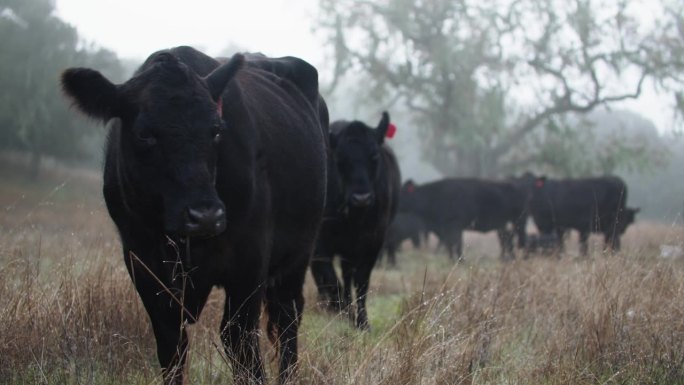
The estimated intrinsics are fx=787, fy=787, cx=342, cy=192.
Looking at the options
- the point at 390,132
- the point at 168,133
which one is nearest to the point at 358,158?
the point at 390,132

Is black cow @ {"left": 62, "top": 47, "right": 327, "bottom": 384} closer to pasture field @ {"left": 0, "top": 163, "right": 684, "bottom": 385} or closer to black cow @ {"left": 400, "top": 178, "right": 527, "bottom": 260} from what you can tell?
pasture field @ {"left": 0, "top": 163, "right": 684, "bottom": 385}

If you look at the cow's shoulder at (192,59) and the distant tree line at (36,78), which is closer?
the cow's shoulder at (192,59)

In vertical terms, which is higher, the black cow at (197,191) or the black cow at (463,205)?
the black cow at (197,191)

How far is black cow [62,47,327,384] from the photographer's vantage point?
3361mm

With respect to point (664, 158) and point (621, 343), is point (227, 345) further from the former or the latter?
point (664, 158)

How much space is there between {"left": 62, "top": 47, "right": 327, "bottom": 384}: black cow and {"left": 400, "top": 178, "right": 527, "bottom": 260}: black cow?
18375mm

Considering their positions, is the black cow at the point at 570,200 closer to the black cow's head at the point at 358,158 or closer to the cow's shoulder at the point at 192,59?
the black cow's head at the point at 358,158

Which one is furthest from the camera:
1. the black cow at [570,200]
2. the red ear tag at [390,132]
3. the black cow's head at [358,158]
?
the black cow at [570,200]

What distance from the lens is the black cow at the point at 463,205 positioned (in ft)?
73.9

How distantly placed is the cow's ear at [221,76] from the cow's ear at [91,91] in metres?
0.43

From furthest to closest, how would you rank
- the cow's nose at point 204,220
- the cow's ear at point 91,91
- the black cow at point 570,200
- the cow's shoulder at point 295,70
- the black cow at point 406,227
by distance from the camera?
the black cow at point 570,200
the black cow at point 406,227
the cow's shoulder at point 295,70
the cow's ear at point 91,91
the cow's nose at point 204,220

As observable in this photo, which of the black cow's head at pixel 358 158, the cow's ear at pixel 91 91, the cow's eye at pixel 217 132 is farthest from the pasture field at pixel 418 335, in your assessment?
the black cow's head at pixel 358 158

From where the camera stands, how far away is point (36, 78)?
93.6 feet

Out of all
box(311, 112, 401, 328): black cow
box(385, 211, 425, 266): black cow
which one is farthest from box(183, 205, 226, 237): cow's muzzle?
box(385, 211, 425, 266): black cow
